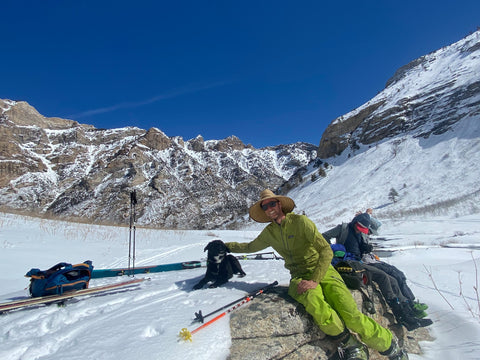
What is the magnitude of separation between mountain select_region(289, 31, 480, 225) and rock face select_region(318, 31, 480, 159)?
0.43 feet

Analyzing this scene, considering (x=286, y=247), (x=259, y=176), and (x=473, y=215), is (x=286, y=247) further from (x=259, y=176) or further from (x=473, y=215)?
(x=259, y=176)

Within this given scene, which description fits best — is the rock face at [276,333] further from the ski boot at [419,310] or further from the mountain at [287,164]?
the mountain at [287,164]

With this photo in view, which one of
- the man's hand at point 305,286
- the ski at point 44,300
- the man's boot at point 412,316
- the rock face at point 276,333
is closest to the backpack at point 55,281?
the ski at point 44,300

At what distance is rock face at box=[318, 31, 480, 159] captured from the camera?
37156mm

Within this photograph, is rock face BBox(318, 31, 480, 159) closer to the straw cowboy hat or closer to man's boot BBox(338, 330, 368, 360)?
the straw cowboy hat

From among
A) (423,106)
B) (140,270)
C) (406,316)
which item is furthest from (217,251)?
(423,106)

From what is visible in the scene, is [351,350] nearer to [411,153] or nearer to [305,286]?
[305,286]

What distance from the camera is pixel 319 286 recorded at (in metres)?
3.16

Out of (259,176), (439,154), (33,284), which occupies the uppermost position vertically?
→ (259,176)

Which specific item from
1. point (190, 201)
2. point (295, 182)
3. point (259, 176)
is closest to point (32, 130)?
point (190, 201)

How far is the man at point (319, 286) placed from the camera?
287 centimetres

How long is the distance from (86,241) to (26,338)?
7.84m

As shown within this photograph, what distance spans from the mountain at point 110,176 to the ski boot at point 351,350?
183ft

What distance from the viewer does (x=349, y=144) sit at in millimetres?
50969
